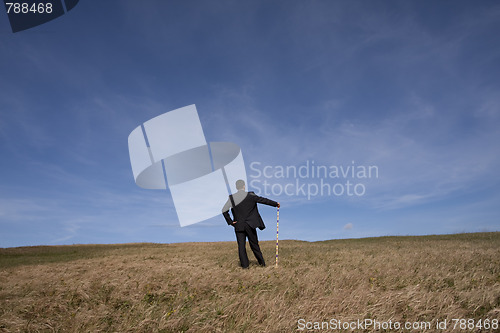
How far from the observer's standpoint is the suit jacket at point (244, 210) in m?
11.9

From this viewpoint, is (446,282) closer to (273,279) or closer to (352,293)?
(352,293)

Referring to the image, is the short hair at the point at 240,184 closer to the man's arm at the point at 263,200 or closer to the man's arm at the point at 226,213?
the man's arm at the point at 263,200

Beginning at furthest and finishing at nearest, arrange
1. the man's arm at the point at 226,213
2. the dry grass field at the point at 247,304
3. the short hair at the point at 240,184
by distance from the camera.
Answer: the man's arm at the point at 226,213 → the short hair at the point at 240,184 → the dry grass field at the point at 247,304

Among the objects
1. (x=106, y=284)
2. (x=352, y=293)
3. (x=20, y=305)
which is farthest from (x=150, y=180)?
(x=352, y=293)

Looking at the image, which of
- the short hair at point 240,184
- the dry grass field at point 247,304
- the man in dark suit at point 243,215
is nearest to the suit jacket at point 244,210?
the man in dark suit at point 243,215

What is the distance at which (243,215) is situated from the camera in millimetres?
11938

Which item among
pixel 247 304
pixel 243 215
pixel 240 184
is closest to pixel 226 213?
pixel 243 215

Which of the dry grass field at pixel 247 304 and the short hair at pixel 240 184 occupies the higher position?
the short hair at pixel 240 184

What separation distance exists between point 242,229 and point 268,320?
6760 millimetres

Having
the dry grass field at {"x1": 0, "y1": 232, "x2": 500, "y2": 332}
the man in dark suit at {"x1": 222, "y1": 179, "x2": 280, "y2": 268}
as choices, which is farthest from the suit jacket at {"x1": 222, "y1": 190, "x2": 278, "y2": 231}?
the dry grass field at {"x1": 0, "y1": 232, "x2": 500, "y2": 332}

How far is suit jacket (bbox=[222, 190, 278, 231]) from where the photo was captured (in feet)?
39.0

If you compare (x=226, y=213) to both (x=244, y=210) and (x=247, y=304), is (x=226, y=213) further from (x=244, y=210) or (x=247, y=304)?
(x=247, y=304)

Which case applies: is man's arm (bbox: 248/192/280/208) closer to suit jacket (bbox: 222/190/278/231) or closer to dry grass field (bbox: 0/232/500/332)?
suit jacket (bbox: 222/190/278/231)

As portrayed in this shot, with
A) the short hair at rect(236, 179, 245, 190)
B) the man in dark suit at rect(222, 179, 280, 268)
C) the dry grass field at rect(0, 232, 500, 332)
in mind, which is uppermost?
→ the short hair at rect(236, 179, 245, 190)
